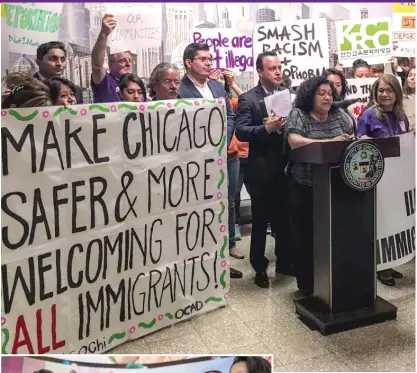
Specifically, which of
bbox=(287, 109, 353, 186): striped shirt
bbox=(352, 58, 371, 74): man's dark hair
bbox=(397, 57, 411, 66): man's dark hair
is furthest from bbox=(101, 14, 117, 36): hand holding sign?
bbox=(397, 57, 411, 66): man's dark hair

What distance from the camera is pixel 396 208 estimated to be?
9.30 feet

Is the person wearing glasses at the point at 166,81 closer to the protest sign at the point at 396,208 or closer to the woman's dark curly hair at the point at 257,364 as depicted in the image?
the protest sign at the point at 396,208

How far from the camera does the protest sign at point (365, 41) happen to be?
3.72 meters

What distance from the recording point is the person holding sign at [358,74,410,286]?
114 inches

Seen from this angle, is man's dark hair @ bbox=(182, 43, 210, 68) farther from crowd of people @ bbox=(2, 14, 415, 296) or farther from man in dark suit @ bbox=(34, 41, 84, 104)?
man in dark suit @ bbox=(34, 41, 84, 104)

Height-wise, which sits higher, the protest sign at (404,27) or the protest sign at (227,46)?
the protest sign at (404,27)

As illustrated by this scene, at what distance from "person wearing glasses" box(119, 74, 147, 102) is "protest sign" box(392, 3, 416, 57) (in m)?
2.24

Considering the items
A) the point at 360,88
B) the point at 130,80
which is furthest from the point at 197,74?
the point at 360,88

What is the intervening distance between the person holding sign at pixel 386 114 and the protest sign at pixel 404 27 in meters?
1.19

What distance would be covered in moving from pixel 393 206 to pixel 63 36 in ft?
6.92

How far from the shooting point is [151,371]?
61.4 inches

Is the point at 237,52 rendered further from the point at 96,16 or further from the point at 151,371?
the point at 151,371

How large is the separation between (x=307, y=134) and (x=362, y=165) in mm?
354

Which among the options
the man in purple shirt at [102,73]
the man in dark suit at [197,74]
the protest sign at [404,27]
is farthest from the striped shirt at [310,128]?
the protest sign at [404,27]
